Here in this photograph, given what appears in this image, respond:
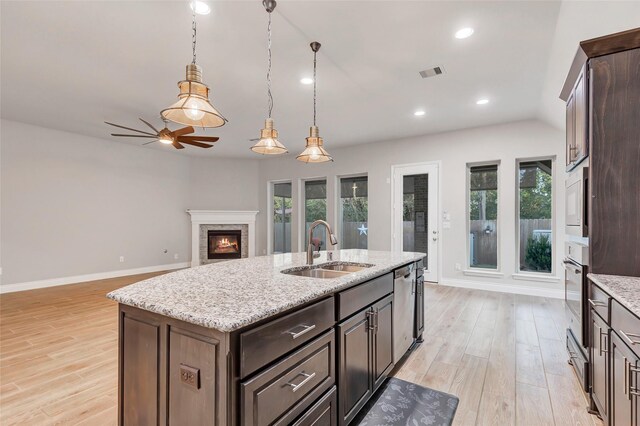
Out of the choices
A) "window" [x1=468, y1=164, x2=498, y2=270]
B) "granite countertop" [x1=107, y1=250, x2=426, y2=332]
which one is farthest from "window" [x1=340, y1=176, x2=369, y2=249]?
"granite countertop" [x1=107, y1=250, x2=426, y2=332]

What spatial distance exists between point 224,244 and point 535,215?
6624 millimetres

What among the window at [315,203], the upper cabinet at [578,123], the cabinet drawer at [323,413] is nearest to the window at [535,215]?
the upper cabinet at [578,123]

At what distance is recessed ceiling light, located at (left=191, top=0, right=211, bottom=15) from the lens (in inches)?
90.7

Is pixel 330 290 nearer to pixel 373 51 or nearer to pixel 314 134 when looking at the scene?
pixel 314 134

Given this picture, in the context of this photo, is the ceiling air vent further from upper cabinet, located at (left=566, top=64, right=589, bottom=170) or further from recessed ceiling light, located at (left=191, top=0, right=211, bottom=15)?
recessed ceiling light, located at (left=191, top=0, right=211, bottom=15)

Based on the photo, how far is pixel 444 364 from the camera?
2691 millimetres

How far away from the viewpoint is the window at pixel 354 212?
23.0ft

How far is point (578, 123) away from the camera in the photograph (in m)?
2.23

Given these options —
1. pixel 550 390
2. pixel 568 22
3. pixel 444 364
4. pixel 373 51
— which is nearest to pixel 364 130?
pixel 373 51

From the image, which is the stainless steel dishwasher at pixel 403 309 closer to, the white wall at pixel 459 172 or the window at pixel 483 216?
the white wall at pixel 459 172

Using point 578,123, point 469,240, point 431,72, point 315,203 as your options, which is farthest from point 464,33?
point 315,203

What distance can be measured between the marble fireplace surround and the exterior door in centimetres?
373

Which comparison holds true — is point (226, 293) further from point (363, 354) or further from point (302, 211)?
point (302, 211)

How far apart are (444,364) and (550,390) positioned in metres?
0.73
